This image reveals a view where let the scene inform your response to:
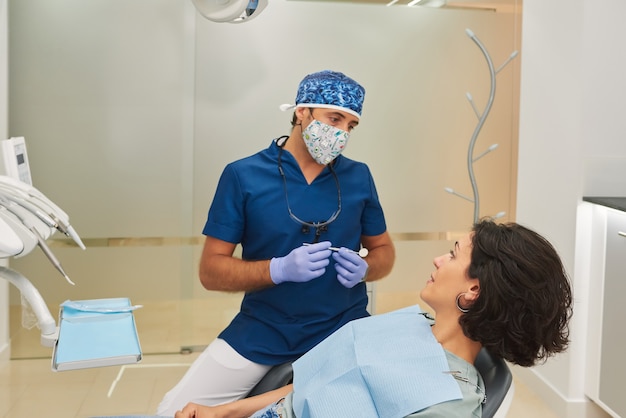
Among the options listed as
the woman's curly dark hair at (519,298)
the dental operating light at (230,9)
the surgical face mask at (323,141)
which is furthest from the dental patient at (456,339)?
the dental operating light at (230,9)

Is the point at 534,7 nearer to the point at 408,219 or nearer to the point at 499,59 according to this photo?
the point at 499,59

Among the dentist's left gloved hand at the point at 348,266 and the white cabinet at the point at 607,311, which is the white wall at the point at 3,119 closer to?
the dentist's left gloved hand at the point at 348,266

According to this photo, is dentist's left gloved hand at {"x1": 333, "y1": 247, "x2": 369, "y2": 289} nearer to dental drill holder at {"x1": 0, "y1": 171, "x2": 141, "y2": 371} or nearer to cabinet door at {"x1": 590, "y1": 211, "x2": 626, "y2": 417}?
dental drill holder at {"x1": 0, "y1": 171, "x2": 141, "y2": 371}

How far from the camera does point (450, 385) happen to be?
148 centimetres

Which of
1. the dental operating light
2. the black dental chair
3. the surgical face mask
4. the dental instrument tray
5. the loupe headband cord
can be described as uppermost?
the dental operating light

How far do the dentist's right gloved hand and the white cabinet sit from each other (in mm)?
1181

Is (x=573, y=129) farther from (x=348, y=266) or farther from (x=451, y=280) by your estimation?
(x=451, y=280)

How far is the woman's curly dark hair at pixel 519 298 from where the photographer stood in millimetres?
1483

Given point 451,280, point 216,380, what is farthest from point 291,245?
point 451,280

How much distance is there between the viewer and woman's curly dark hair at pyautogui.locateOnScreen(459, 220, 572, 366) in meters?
1.48

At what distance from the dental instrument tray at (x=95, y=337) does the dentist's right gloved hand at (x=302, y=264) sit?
43 cm

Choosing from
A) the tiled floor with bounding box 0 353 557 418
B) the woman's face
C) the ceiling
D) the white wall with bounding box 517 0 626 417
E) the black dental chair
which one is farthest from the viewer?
the ceiling

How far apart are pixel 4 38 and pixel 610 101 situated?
2.59 meters

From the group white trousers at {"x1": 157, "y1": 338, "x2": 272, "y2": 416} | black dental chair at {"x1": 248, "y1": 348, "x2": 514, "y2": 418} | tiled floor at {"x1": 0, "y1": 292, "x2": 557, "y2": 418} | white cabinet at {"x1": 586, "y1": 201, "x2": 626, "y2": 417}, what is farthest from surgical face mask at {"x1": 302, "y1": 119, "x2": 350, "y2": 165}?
tiled floor at {"x1": 0, "y1": 292, "x2": 557, "y2": 418}
